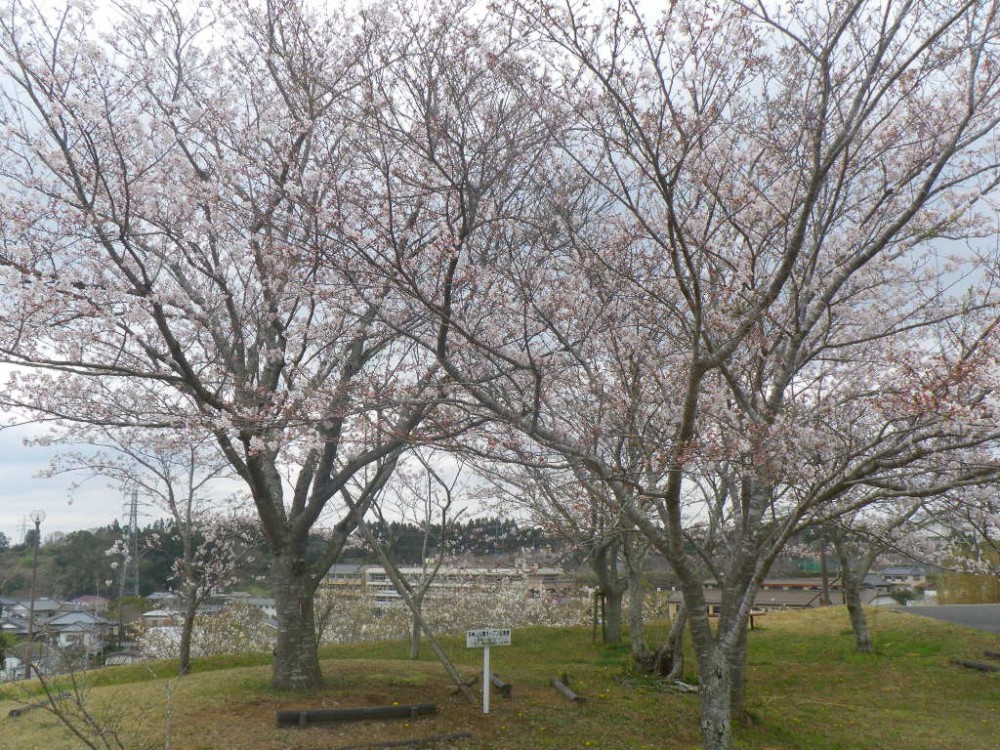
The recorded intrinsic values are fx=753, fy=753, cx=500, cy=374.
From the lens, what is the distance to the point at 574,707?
907cm

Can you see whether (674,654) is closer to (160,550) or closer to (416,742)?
(416,742)

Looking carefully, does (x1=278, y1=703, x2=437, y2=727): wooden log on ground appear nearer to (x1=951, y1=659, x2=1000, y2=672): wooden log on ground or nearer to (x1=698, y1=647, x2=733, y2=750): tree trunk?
(x1=698, y1=647, x2=733, y2=750): tree trunk

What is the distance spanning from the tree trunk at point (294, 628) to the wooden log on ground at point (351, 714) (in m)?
1.26

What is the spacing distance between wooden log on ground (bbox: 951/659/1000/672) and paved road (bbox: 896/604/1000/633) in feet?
12.7

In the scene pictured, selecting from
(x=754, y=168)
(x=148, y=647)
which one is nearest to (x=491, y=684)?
(x=754, y=168)

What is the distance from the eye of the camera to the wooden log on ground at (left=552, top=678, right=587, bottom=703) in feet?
30.7

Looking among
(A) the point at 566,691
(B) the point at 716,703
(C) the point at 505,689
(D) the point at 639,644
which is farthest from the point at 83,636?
(D) the point at 639,644

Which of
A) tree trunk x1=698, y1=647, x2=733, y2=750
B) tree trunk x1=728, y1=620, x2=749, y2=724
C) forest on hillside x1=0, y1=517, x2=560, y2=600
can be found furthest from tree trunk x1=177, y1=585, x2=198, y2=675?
tree trunk x1=698, y1=647, x2=733, y2=750

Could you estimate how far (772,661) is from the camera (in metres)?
14.3

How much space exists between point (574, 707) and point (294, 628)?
3608 millimetres

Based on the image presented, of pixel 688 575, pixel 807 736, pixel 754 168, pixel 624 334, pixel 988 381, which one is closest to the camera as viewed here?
pixel 988 381

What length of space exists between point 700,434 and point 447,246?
3162mm

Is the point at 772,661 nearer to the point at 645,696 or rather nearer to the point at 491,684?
the point at 645,696

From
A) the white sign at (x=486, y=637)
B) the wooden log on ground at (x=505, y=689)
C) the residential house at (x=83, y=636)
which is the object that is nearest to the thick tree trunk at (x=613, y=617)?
the wooden log on ground at (x=505, y=689)
